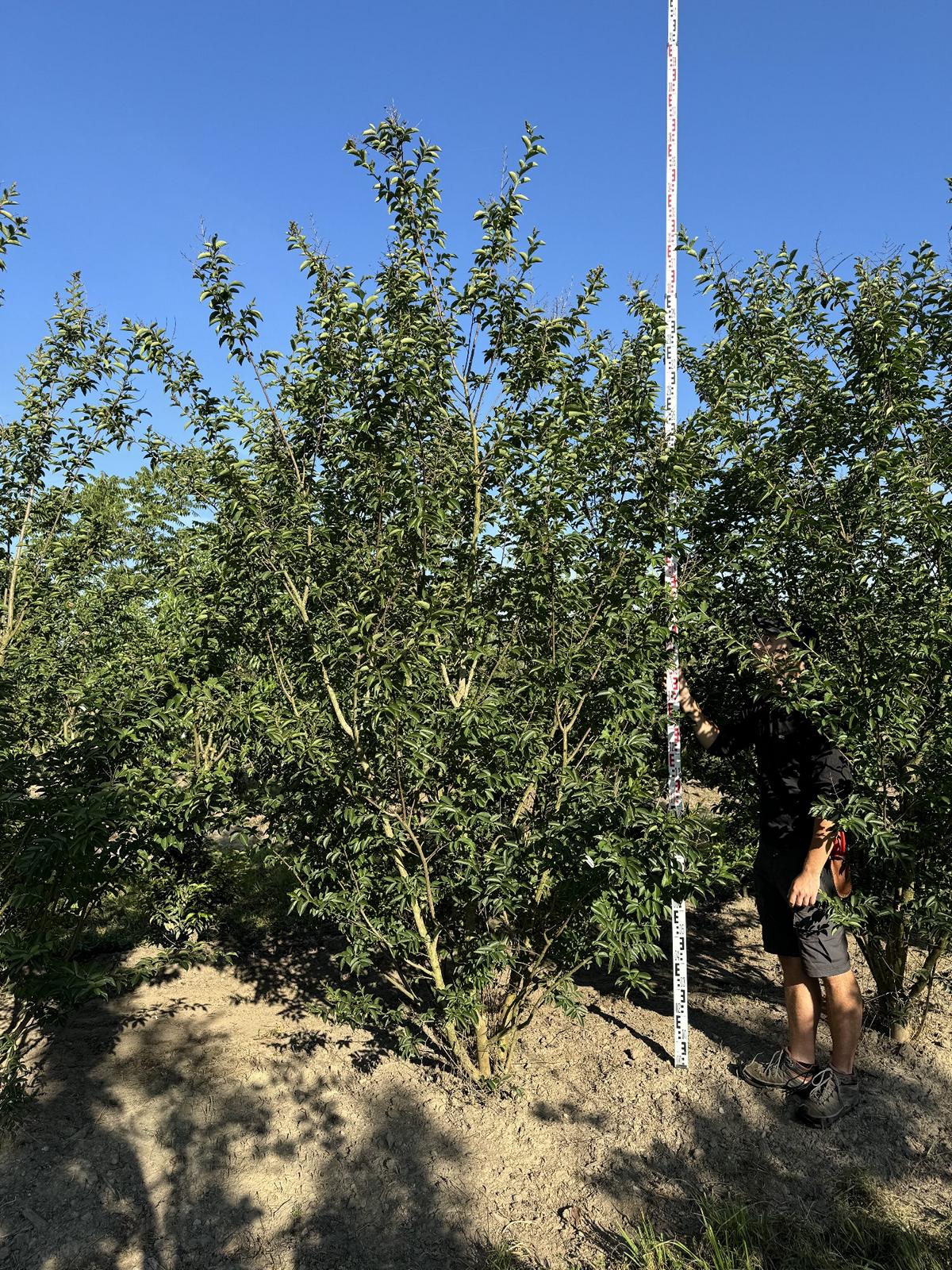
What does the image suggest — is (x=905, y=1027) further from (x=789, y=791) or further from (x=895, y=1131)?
(x=789, y=791)

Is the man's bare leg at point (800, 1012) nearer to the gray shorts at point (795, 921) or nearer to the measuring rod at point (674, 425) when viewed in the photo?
the gray shorts at point (795, 921)

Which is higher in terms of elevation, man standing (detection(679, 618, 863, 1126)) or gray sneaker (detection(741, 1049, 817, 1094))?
man standing (detection(679, 618, 863, 1126))

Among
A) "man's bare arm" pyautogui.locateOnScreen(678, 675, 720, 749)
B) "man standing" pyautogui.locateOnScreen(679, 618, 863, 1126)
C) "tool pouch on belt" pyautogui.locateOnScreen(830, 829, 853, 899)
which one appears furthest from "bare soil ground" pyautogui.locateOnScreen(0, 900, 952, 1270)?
"man's bare arm" pyautogui.locateOnScreen(678, 675, 720, 749)

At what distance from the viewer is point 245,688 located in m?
4.08

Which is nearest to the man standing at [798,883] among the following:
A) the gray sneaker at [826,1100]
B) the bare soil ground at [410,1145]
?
the gray sneaker at [826,1100]

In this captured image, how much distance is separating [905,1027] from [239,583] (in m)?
3.87

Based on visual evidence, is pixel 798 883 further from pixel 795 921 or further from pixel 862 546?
pixel 862 546

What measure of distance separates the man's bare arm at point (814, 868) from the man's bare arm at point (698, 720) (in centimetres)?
61

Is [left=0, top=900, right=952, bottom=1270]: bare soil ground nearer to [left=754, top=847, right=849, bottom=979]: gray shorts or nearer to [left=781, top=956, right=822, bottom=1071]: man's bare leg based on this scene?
[left=781, top=956, right=822, bottom=1071]: man's bare leg

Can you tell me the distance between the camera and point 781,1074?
3598 millimetres

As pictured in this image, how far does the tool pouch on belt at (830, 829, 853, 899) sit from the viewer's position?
3451mm

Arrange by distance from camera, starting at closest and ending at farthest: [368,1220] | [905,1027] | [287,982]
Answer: [368,1220] → [905,1027] → [287,982]

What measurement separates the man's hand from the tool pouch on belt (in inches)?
6.4

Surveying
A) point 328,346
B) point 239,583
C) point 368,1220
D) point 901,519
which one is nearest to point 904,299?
point 901,519
